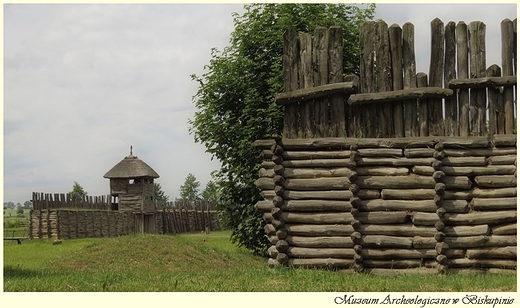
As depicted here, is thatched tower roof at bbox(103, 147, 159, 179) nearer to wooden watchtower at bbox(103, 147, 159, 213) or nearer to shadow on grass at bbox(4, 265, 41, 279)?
wooden watchtower at bbox(103, 147, 159, 213)

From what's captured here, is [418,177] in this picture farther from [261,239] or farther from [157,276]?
[261,239]

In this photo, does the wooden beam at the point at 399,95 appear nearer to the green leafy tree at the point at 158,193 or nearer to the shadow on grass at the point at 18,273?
the shadow on grass at the point at 18,273

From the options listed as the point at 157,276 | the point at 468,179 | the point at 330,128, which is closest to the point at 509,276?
the point at 468,179

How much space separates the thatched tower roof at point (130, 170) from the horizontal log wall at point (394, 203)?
30640 mm

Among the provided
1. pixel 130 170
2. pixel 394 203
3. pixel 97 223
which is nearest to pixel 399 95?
pixel 394 203

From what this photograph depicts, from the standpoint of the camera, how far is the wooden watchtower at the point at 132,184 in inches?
1806

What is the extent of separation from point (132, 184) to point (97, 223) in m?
4.53

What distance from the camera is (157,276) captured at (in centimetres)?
1496

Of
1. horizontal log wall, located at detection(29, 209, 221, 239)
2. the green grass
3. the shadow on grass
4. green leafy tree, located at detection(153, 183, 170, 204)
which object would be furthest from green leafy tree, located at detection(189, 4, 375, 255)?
green leafy tree, located at detection(153, 183, 170, 204)

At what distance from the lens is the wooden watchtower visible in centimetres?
4588

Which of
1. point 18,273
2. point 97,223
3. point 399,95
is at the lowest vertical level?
point 97,223

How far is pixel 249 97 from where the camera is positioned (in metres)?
23.8

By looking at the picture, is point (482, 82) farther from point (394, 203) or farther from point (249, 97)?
point (249, 97)

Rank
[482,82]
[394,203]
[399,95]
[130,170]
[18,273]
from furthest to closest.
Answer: [130,170] → [18,273] → [399,95] → [482,82] → [394,203]
